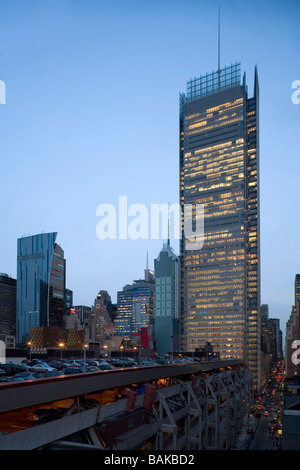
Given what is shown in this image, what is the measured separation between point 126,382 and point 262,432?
6676 cm

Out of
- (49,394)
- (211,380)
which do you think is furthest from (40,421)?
(211,380)

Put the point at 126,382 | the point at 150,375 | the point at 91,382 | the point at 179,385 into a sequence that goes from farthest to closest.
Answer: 1. the point at 179,385
2. the point at 150,375
3. the point at 126,382
4. the point at 91,382

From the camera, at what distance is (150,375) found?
38.6 metres

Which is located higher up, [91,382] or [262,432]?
[91,382]

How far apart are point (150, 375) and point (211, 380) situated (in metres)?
27.2

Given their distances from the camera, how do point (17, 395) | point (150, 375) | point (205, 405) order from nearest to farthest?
1. point (17, 395)
2. point (150, 375)
3. point (205, 405)

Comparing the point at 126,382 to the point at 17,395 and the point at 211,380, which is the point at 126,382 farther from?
the point at 211,380

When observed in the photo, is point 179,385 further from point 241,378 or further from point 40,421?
point 241,378

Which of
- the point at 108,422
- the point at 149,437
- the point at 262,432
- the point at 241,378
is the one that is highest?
the point at 108,422

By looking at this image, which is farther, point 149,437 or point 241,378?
point 241,378

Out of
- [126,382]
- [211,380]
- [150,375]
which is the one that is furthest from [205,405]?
[126,382]

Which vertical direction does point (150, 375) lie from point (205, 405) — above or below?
above

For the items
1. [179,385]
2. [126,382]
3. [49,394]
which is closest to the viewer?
[49,394]

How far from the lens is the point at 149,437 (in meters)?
34.8
